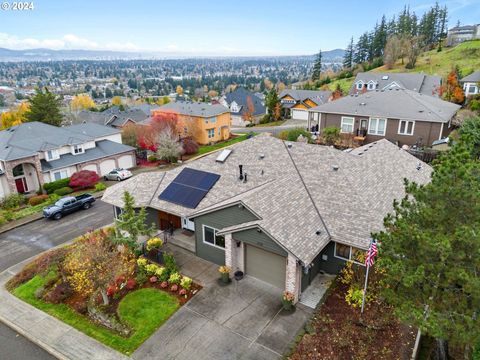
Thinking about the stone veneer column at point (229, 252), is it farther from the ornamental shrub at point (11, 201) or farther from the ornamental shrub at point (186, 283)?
the ornamental shrub at point (11, 201)

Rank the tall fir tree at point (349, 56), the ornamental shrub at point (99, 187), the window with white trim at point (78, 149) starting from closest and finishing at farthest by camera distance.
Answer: the ornamental shrub at point (99, 187) < the window with white trim at point (78, 149) < the tall fir tree at point (349, 56)

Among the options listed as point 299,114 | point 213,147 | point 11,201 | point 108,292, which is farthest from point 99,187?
point 299,114

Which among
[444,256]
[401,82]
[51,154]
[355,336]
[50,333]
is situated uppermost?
[401,82]

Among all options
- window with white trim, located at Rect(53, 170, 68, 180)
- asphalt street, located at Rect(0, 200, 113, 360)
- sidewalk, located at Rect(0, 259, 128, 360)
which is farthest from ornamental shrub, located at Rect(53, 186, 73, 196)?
sidewalk, located at Rect(0, 259, 128, 360)

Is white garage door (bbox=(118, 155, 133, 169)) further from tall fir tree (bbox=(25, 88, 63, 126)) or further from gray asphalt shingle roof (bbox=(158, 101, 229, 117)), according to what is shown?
tall fir tree (bbox=(25, 88, 63, 126))

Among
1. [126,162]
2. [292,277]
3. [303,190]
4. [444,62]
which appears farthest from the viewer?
[444,62]

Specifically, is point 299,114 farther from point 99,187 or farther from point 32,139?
point 32,139

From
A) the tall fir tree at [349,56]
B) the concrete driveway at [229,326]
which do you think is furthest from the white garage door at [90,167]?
the tall fir tree at [349,56]
